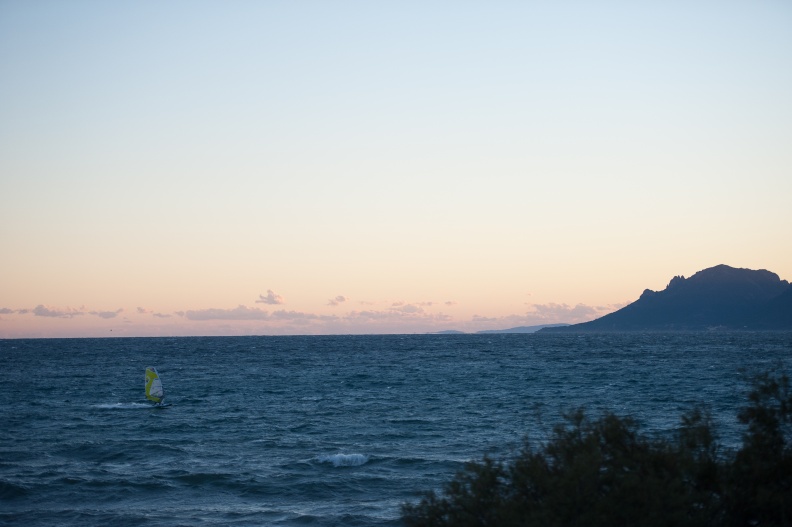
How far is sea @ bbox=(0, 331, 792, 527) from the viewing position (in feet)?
66.1

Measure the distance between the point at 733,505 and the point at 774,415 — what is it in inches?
70.0

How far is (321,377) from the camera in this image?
221 ft

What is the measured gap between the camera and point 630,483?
951 cm

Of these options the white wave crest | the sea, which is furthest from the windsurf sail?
the white wave crest

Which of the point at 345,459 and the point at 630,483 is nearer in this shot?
the point at 630,483

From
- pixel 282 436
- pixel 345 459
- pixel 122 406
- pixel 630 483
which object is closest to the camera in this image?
pixel 630 483

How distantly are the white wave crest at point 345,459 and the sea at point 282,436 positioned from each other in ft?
0.26

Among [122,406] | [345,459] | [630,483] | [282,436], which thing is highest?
[630,483]

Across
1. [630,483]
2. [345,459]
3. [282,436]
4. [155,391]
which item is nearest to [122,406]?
[155,391]

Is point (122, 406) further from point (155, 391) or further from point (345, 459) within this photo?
point (345, 459)

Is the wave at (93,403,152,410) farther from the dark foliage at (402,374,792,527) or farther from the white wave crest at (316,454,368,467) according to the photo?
the dark foliage at (402,374,792,527)

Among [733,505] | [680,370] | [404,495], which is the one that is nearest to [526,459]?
[733,505]

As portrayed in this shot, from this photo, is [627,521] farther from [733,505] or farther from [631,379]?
[631,379]

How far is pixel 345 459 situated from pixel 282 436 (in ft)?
22.3
